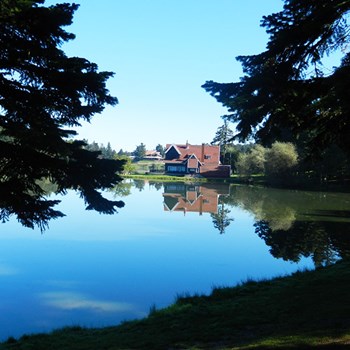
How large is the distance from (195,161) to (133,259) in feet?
214

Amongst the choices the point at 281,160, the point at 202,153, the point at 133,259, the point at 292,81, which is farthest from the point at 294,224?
the point at 202,153

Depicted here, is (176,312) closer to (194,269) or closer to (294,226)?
(194,269)

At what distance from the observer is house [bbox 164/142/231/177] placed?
75875 mm

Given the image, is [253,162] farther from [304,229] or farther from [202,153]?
[304,229]

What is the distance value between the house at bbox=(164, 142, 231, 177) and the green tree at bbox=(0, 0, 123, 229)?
69.7m

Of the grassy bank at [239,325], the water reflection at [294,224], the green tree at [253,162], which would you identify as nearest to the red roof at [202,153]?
the green tree at [253,162]

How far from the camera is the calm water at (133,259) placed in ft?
30.4

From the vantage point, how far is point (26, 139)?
5.07 meters

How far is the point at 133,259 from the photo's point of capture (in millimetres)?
14086

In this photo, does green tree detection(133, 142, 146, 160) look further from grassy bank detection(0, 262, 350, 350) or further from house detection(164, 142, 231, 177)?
grassy bank detection(0, 262, 350, 350)

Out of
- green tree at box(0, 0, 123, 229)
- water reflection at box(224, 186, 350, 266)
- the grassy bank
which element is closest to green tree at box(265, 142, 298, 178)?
water reflection at box(224, 186, 350, 266)

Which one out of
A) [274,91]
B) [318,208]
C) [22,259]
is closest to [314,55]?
[274,91]

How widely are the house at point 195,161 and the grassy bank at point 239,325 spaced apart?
2656 inches

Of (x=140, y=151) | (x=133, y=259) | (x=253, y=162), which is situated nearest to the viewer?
(x=133, y=259)
